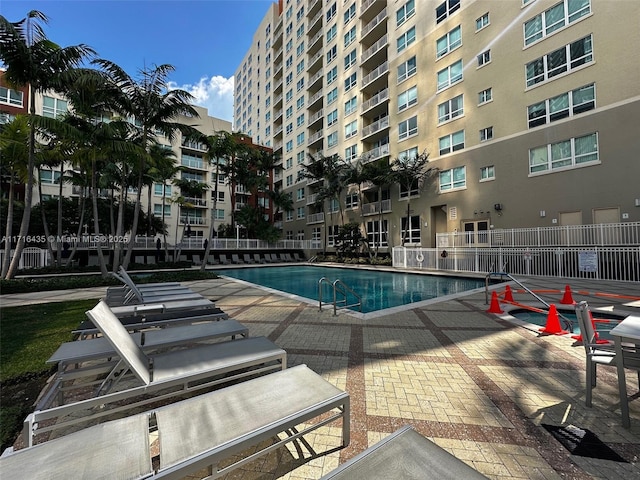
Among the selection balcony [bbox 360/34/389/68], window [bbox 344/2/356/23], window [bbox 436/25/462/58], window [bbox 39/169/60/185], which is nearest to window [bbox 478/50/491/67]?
window [bbox 436/25/462/58]

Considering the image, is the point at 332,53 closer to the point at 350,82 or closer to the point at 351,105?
the point at 350,82

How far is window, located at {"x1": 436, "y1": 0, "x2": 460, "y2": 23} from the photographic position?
20.8 m

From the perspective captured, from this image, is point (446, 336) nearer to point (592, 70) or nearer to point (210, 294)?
point (210, 294)

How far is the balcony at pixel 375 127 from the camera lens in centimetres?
2630

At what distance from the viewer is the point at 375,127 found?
90.0ft

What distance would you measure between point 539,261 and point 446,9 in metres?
20.0

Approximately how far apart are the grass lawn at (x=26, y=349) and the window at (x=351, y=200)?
2511 centimetres

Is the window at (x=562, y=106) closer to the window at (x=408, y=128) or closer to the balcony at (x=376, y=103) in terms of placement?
the window at (x=408, y=128)

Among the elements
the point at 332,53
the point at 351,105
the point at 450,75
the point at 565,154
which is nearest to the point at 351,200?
the point at 351,105

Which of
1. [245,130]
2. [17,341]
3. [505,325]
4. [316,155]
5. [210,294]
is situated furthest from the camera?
[245,130]

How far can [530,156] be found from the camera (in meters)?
16.9

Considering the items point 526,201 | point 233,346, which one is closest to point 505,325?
point 233,346

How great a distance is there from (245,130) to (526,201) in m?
57.1

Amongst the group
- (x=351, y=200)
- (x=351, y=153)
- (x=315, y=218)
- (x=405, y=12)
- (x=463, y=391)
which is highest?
(x=405, y=12)
